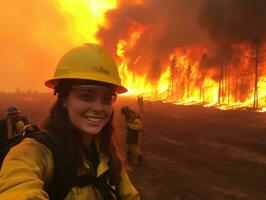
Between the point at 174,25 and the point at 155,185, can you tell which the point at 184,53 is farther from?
the point at 155,185

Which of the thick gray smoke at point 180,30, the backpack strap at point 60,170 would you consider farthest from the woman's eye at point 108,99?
the thick gray smoke at point 180,30

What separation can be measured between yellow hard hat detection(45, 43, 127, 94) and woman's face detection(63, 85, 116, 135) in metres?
0.07

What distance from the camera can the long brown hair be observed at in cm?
203

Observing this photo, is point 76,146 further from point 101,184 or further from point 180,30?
point 180,30

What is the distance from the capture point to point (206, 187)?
9.13m

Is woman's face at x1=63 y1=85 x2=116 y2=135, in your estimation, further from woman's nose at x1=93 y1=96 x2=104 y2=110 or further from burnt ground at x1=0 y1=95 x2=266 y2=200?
burnt ground at x1=0 y1=95 x2=266 y2=200

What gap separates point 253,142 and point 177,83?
7353cm

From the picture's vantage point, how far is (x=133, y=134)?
11406 mm

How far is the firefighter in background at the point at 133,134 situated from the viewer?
11.4 metres

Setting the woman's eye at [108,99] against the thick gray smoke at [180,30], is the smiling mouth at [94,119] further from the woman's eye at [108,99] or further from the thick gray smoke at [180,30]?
the thick gray smoke at [180,30]

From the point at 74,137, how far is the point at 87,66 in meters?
0.47

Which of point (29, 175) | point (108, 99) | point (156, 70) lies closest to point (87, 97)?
point (108, 99)

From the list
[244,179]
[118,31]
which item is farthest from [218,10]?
[244,179]

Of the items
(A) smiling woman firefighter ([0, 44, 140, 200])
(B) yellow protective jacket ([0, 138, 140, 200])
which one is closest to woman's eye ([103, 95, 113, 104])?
(A) smiling woman firefighter ([0, 44, 140, 200])
